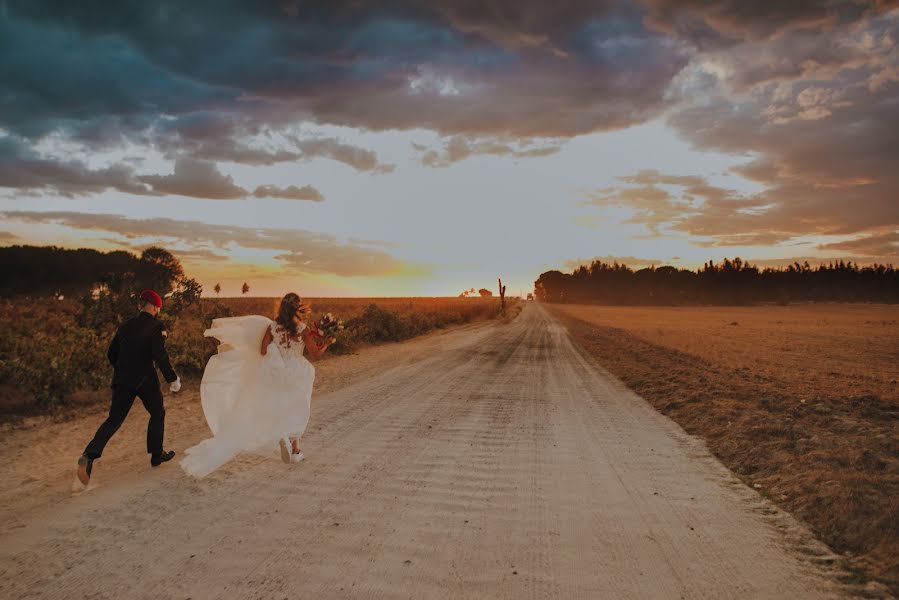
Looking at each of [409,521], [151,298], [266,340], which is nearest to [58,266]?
[151,298]

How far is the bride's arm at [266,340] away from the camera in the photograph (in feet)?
21.3

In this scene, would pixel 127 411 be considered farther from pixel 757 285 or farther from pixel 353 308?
pixel 757 285

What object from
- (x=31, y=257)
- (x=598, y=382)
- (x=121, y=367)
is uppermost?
(x=31, y=257)

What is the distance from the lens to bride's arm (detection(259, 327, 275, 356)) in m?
6.49

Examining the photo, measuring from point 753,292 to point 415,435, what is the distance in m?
136

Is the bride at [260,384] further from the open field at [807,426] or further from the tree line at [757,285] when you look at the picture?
the tree line at [757,285]

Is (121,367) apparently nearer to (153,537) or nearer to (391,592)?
(153,537)

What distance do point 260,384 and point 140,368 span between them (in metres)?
1.38

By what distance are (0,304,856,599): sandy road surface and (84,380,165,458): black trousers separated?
1.31 ft

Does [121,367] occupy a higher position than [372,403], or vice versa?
[121,367]

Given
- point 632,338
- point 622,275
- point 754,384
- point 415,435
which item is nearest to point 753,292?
point 622,275

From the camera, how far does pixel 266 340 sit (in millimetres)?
6520

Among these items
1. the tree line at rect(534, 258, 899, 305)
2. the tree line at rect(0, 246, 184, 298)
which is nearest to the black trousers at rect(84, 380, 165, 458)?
the tree line at rect(0, 246, 184, 298)

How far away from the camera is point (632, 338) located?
92.4 ft
